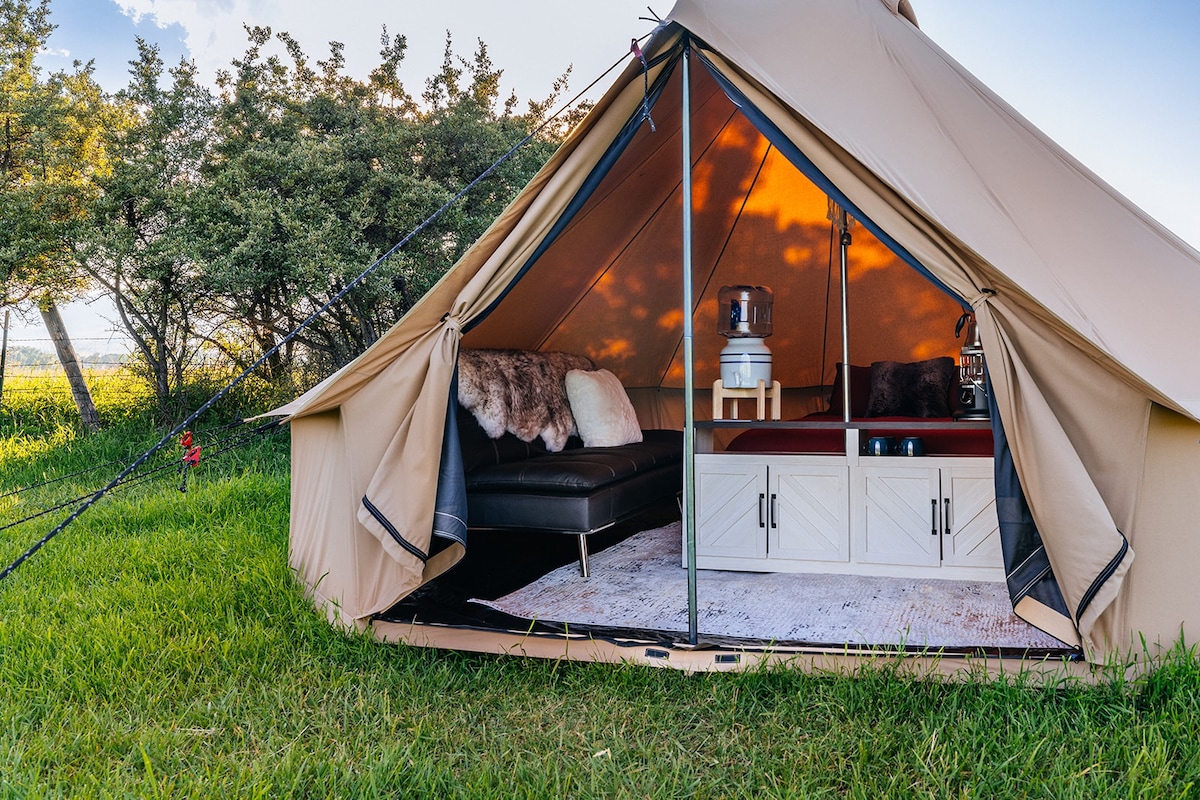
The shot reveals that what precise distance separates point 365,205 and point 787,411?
3529mm

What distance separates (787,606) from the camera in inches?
119

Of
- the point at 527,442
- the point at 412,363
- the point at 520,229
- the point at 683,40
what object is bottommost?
the point at 527,442

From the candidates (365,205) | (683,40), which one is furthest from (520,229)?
(365,205)

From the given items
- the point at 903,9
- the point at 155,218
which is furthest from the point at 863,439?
the point at 155,218

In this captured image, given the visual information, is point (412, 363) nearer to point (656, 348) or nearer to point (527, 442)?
point (527, 442)

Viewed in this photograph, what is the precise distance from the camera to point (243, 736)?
2.16 meters

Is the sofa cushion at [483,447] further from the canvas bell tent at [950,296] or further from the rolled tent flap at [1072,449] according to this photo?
the rolled tent flap at [1072,449]

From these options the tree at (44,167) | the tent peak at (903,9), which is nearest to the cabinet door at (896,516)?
the tent peak at (903,9)

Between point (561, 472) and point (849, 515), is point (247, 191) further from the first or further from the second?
point (849, 515)

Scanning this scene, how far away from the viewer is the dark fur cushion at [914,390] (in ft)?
16.3

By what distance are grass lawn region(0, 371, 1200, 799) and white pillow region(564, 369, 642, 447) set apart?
197 centimetres

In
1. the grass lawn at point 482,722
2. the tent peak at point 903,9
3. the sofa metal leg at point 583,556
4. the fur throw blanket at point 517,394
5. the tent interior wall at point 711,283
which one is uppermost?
the tent peak at point 903,9

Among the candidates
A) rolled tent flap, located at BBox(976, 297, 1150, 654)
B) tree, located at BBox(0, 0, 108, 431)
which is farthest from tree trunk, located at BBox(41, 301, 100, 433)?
rolled tent flap, located at BBox(976, 297, 1150, 654)

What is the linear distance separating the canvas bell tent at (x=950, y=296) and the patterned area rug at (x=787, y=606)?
34 cm
